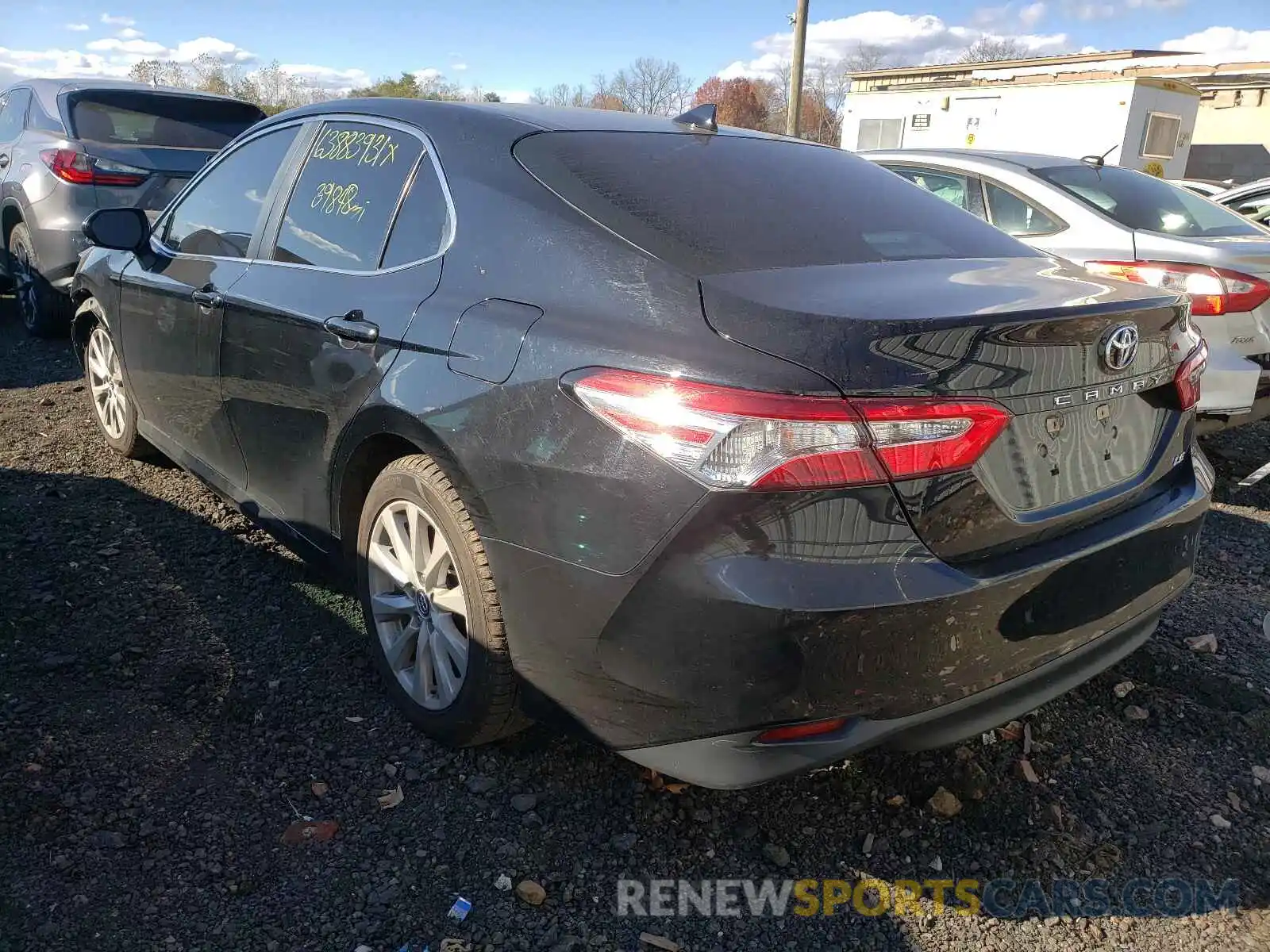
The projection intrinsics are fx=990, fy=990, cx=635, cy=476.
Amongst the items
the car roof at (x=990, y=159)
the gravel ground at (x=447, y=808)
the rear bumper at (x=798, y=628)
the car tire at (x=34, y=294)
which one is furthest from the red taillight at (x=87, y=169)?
the rear bumper at (x=798, y=628)

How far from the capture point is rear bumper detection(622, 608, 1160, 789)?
192 centimetres

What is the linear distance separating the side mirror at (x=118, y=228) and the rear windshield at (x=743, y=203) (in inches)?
81.9

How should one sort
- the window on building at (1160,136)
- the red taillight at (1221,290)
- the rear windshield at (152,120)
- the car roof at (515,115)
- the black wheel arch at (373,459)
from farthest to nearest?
the window on building at (1160,136) < the rear windshield at (152,120) < the red taillight at (1221,290) < the car roof at (515,115) < the black wheel arch at (373,459)

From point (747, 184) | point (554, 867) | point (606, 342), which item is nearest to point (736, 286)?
point (606, 342)

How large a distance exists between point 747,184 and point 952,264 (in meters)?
0.58

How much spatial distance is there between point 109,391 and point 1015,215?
475cm

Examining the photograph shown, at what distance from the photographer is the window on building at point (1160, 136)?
2131 cm

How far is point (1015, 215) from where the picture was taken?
217 inches

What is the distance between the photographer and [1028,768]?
8.59ft

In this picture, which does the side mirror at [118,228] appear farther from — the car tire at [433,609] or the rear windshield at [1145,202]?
the rear windshield at [1145,202]

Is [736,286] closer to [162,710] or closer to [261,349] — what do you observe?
[261,349]

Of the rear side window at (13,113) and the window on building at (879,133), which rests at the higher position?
the rear side window at (13,113)

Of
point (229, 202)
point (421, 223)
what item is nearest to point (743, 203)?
point (421, 223)

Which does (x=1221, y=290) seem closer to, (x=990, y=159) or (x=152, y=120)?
(x=990, y=159)
